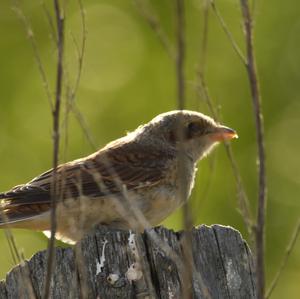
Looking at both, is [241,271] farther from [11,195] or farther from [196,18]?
[196,18]

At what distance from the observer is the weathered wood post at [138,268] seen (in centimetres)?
494

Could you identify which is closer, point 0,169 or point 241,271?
point 241,271

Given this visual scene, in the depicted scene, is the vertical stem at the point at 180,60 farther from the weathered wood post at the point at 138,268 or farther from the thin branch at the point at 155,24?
the weathered wood post at the point at 138,268

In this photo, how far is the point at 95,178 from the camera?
677cm

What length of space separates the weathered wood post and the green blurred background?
17.3 feet

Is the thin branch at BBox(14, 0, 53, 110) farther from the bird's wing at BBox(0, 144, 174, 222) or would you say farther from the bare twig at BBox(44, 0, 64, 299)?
the bird's wing at BBox(0, 144, 174, 222)

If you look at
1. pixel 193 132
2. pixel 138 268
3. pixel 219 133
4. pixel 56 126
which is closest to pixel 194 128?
pixel 193 132

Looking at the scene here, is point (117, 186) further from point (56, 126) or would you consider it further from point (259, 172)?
point (259, 172)

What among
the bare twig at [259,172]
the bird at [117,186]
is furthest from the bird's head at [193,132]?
the bare twig at [259,172]

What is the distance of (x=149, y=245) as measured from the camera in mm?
4992

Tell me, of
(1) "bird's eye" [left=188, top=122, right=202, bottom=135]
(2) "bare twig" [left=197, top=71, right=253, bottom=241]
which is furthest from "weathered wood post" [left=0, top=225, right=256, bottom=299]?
(1) "bird's eye" [left=188, top=122, right=202, bottom=135]

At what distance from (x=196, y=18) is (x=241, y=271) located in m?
6.46

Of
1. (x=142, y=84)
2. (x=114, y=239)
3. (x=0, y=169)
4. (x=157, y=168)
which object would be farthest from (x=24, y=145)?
(x=114, y=239)

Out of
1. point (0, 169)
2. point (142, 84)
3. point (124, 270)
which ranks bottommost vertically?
point (0, 169)
